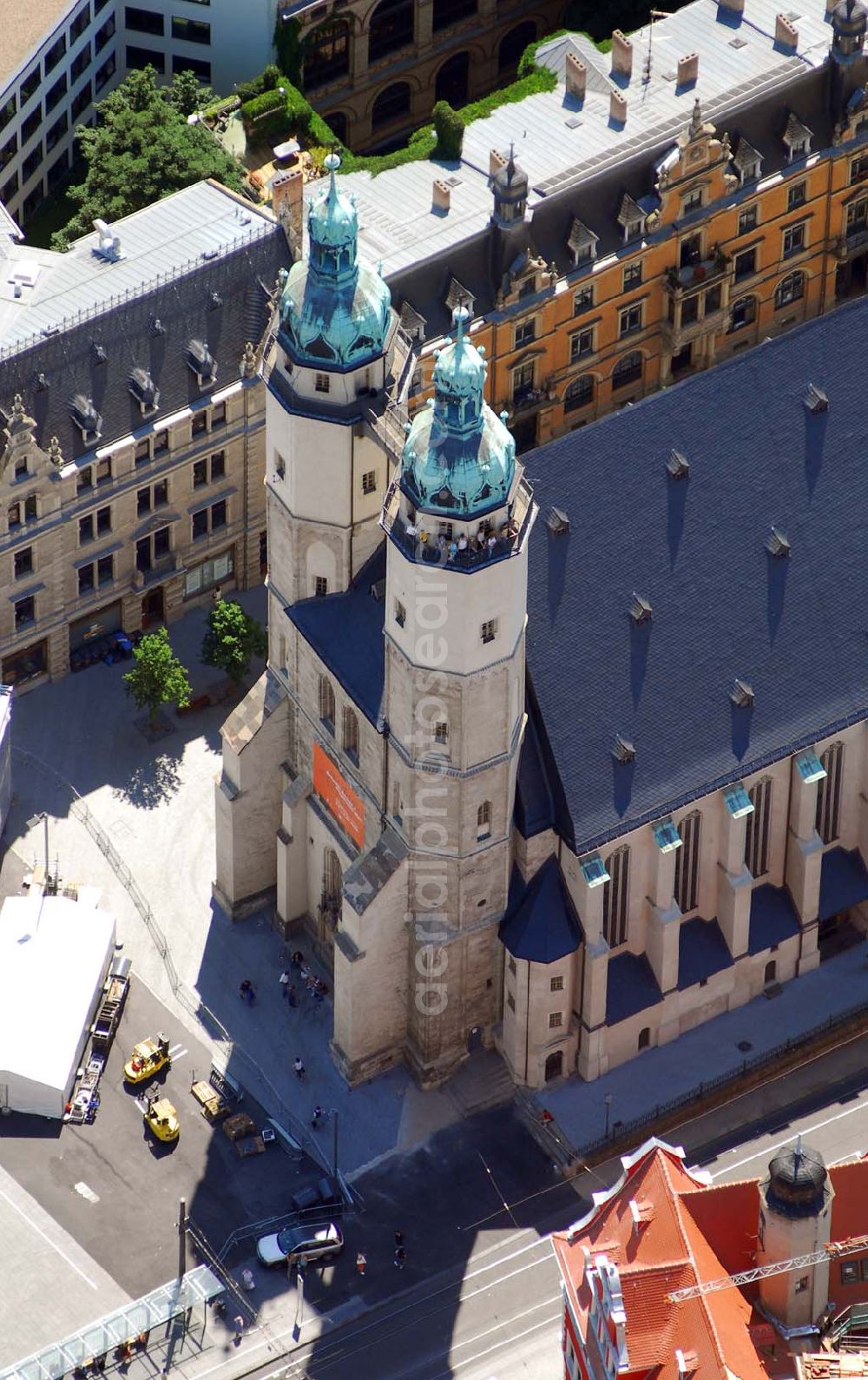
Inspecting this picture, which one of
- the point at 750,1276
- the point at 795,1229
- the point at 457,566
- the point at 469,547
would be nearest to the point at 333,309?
the point at 469,547

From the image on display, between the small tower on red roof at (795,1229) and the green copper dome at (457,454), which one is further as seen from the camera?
the green copper dome at (457,454)

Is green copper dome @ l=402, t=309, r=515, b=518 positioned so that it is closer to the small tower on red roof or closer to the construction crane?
the small tower on red roof

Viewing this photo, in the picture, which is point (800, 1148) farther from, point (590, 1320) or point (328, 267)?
point (328, 267)

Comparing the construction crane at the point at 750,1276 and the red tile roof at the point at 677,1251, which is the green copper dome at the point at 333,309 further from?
the construction crane at the point at 750,1276

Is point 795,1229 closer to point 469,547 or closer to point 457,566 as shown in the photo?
point 457,566

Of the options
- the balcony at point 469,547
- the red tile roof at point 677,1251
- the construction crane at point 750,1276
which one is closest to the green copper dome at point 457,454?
the balcony at point 469,547

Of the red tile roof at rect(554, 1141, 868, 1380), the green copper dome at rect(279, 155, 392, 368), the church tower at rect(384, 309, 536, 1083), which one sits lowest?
the red tile roof at rect(554, 1141, 868, 1380)

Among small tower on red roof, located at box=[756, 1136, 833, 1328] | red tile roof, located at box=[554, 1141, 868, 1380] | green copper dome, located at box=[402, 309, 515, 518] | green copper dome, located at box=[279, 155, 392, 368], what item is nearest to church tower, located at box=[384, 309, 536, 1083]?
green copper dome, located at box=[402, 309, 515, 518]
